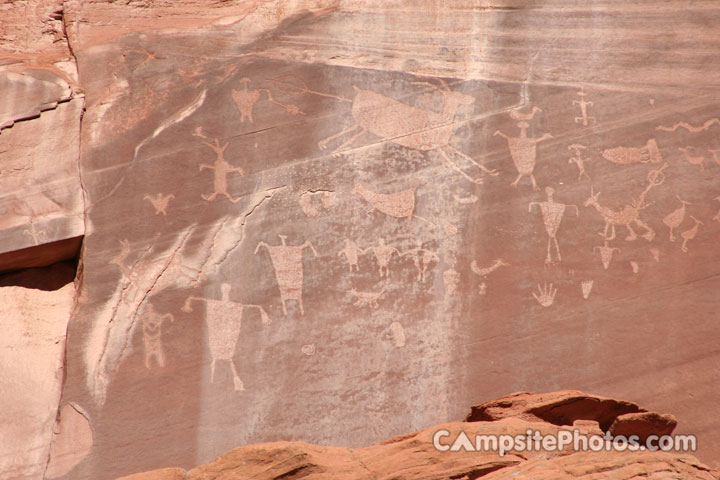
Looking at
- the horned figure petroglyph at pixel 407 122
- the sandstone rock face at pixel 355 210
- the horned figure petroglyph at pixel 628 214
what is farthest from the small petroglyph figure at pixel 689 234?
the horned figure petroglyph at pixel 407 122

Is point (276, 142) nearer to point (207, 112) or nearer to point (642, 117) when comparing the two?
point (207, 112)

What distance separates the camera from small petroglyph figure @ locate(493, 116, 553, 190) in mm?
4172

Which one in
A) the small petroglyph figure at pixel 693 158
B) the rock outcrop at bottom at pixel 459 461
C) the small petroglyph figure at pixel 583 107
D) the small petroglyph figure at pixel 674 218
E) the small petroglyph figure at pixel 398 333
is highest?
the small petroglyph figure at pixel 583 107

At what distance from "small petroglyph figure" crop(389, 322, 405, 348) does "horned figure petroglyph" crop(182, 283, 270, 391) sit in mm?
595

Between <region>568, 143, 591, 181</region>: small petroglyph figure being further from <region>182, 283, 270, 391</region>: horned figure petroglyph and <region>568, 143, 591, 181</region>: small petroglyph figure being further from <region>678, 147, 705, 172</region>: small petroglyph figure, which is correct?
<region>182, 283, 270, 391</region>: horned figure petroglyph

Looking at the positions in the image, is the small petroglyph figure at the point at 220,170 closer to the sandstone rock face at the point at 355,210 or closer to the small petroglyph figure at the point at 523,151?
the sandstone rock face at the point at 355,210

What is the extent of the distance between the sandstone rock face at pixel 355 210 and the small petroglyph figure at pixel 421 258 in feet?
0.04

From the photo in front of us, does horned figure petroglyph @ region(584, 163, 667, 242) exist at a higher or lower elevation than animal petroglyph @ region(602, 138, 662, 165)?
lower

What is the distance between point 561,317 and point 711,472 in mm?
1093

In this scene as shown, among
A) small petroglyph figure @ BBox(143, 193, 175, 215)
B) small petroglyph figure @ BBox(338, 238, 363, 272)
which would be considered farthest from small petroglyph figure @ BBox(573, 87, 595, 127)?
small petroglyph figure @ BBox(143, 193, 175, 215)

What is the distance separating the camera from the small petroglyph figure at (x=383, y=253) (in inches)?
157

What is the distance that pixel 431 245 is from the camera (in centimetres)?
402

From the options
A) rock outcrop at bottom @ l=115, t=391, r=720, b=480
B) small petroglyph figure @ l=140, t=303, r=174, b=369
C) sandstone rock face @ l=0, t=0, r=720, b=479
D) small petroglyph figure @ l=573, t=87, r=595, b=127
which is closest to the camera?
rock outcrop at bottom @ l=115, t=391, r=720, b=480

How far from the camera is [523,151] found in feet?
13.8
